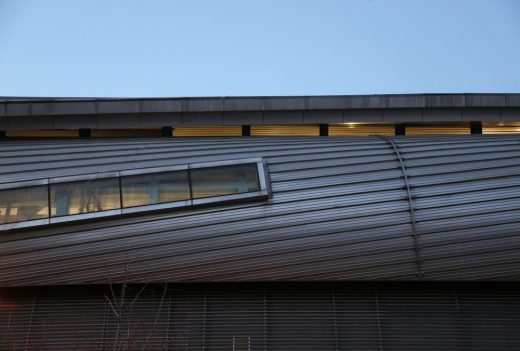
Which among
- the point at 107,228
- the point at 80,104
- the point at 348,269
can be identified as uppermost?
the point at 80,104

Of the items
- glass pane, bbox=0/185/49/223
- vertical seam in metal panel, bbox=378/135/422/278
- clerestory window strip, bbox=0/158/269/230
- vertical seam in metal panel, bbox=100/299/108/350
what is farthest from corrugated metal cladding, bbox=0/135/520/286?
vertical seam in metal panel, bbox=100/299/108/350

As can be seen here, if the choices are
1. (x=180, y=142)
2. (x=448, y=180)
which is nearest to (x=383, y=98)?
(x=448, y=180)

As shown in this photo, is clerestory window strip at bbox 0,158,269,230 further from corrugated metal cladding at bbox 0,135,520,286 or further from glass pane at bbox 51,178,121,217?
corrugated metal cladding at bbox 0,135,520,286

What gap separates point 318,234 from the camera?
13273 mm

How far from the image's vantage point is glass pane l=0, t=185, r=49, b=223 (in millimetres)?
14016

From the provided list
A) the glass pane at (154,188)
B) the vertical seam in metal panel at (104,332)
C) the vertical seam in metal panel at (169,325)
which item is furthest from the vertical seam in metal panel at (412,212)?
the vertical seam in metal panel at (104,332)

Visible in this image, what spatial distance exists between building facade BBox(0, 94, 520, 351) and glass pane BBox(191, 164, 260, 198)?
4 centimetres

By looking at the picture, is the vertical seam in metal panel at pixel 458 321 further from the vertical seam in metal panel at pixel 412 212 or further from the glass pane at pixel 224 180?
the glass pane at pixel 224 180

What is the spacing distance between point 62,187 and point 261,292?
581 cm

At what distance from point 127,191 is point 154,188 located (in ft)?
2.25

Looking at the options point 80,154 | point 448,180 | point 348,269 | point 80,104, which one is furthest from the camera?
point 80,104

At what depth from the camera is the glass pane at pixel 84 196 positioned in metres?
14.0

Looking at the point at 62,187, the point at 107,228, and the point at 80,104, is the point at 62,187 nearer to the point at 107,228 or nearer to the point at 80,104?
the point at 107,228

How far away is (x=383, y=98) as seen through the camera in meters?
19.6
